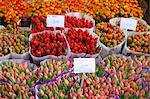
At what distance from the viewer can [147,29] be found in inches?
130

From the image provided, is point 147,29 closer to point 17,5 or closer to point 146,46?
point 146,46

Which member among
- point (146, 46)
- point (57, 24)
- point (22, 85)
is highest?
point (57, 24)

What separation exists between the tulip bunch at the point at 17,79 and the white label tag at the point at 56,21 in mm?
532

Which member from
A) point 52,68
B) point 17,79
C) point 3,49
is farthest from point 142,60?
point 3,49

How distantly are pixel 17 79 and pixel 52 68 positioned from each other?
1.00 feet

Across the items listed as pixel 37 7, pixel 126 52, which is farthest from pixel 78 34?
pixel 37 7

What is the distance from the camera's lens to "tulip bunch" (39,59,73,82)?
244 cm

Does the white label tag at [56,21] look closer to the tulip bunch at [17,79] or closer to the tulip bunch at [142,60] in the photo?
the tulip bunch at [17,79]

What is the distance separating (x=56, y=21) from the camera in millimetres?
2961

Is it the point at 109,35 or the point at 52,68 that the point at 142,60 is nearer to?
the point at 109,35

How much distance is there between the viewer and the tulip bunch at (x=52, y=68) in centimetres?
244

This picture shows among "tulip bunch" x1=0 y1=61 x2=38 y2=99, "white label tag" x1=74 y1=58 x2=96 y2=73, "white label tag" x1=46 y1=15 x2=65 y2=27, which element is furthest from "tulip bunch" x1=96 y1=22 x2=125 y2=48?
"tulip bunch" x1=0 y1=61 x2=38 y2=99

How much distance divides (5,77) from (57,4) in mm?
1419

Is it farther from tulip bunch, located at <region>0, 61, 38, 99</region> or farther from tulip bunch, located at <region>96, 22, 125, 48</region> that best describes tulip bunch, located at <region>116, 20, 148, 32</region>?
tulip bunch, located at <region>0, 61, 38, 99</region>
